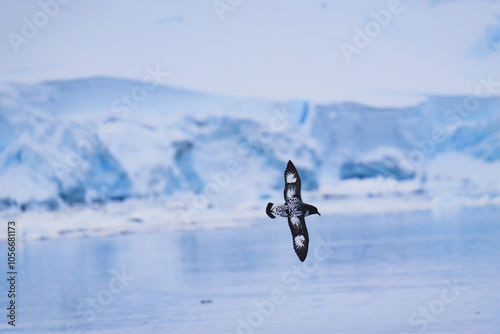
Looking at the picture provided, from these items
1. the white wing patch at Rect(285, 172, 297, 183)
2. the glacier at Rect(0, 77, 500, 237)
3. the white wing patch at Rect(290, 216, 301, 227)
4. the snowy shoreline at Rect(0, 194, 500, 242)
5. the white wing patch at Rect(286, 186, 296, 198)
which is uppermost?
the glacier at Rect(0, 77, 500, 237)

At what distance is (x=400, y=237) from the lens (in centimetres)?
892

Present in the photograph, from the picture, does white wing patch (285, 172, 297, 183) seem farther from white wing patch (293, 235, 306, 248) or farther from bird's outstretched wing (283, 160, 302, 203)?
white wing patch (293, 235, 306, 248)

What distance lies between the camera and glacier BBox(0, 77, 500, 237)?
10.9m

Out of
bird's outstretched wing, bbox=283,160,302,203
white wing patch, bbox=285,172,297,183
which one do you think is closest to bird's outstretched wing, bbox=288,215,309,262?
bird's outstretched wing, bbox=283,160,302,203

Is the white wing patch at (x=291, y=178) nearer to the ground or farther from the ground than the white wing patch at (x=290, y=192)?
farther from the ground

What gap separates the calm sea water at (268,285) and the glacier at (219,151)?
1.41 meters

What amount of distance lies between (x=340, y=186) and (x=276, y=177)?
0.92 meters

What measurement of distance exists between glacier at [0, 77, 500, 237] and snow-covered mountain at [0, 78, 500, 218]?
1cm

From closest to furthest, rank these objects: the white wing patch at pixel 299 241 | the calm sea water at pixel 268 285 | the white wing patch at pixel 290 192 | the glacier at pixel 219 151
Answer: the white wing patch at pixel 299 241, the white wing patch at pixel 290 192, the calm sea water at pixel 268 285, the glacier at pixel 219 151

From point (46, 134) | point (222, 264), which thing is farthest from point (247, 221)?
point (222, 264)

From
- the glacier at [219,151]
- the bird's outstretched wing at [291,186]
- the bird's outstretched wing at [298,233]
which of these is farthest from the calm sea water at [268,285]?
the glacier at [219,151]

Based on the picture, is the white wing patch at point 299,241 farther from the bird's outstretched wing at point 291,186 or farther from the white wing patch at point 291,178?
the white wing patch at point 291,178

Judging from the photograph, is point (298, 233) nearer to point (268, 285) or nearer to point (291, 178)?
point (291, 178)

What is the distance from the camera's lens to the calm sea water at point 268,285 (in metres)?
5.04
